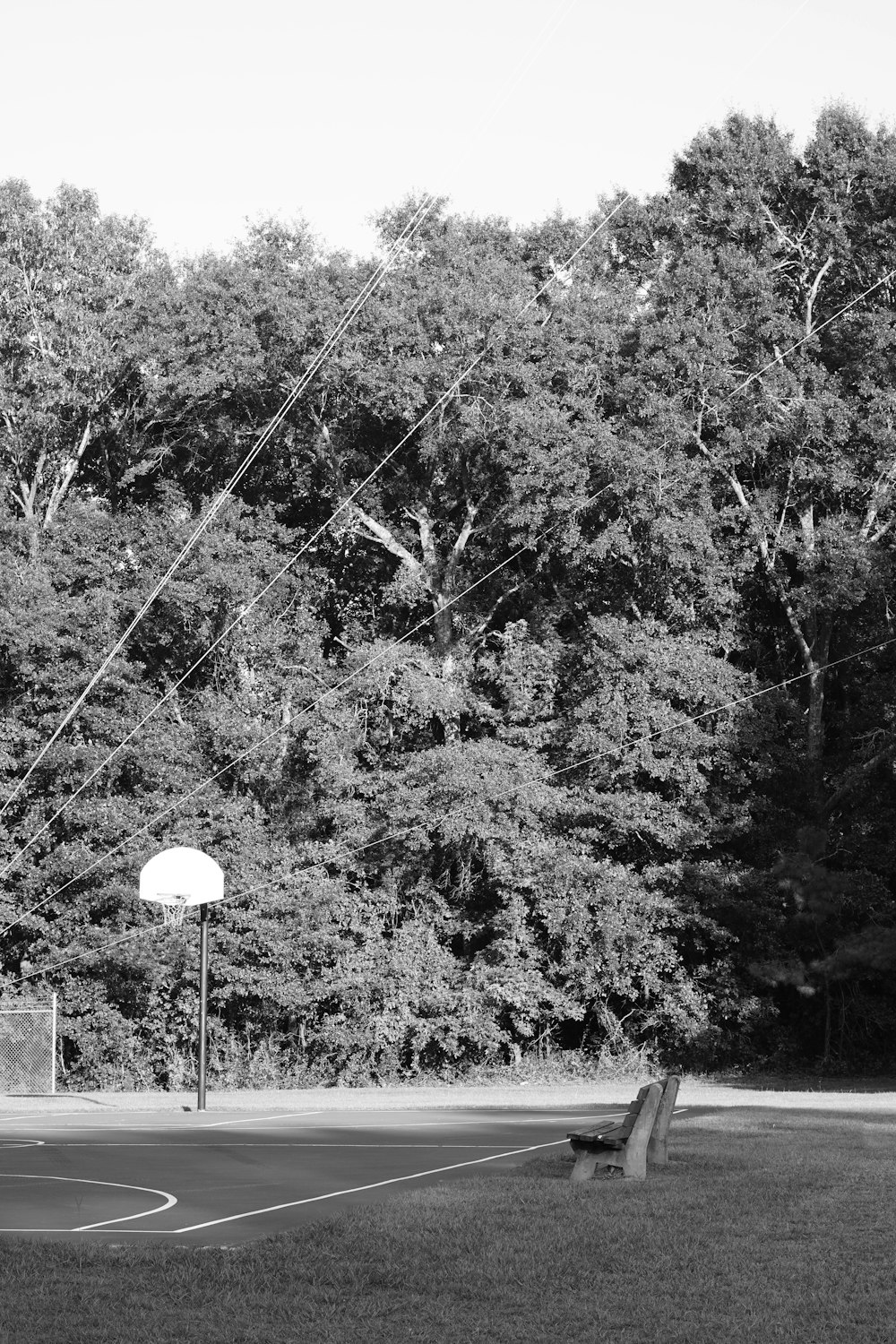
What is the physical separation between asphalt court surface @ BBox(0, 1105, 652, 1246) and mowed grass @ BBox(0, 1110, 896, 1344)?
75 centimetres

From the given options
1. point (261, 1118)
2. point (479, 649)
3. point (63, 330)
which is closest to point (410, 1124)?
point (261, 1118)

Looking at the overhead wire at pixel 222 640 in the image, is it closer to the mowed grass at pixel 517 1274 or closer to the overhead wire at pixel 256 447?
the overhead wire at pixel 256 447

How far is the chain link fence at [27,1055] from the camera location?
89.9 ft

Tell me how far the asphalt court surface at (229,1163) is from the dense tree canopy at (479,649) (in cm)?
1130

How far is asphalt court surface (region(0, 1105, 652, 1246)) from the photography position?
964 centimetres

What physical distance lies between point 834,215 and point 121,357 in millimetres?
15821

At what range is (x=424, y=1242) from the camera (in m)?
8.30

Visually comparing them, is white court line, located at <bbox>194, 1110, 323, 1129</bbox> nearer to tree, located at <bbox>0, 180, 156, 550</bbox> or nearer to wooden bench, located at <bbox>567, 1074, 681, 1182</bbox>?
wooden bench, located at <bbox>567, 1074, 681, 1182</bbox>

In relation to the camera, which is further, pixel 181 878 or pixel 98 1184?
pixel 181 878

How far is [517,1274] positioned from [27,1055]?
21.9 metres

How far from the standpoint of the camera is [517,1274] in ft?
24.6

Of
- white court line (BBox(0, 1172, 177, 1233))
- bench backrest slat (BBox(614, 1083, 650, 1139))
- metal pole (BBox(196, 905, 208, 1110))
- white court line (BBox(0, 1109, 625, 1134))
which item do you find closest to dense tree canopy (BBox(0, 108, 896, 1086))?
metal pole (BBox(196, 905, 208, 1110))

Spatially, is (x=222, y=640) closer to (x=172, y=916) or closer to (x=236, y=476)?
(x=236, y=476)

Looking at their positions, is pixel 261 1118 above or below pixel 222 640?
below
